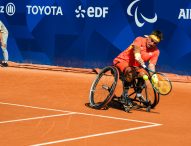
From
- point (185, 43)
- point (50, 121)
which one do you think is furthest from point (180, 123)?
point (185, 43)

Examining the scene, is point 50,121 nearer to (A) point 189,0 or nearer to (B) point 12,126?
(B) point 12,126

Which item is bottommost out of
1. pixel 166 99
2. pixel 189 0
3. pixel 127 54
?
pixel 166 99

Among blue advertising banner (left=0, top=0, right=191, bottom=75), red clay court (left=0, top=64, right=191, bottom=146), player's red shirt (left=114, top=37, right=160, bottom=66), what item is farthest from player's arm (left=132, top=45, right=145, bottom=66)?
blue advertising banner (left=0, top=0, right=191, bottom=75)

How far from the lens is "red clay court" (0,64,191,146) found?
734cm

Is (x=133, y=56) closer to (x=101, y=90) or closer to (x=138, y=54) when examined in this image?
(x=138, y=54)

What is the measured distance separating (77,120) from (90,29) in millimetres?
8240

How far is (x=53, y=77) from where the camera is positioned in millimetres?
15242

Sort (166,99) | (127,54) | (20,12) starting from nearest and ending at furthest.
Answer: (127,54)
(166,99)
(20,12)

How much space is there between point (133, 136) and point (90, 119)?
136 centimetres

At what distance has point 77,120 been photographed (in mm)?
8680

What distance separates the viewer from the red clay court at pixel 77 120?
734 centimetres

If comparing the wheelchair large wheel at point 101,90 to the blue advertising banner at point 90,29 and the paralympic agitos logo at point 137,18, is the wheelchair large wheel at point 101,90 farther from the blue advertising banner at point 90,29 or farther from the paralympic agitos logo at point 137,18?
the paralympic agitos logo at point 137,18

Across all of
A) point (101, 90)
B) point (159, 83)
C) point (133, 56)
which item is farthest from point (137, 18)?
point (159, 83)

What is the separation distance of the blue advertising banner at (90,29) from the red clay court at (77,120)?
2.09 meters
